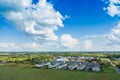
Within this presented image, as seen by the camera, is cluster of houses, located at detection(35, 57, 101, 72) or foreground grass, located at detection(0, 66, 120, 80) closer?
foreground grass, located at detection(0, 66, 120, 80)

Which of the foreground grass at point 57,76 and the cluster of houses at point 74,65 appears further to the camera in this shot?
the cluster of houses at point 74,65

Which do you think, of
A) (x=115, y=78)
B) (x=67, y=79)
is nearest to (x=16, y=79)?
(x=67, y=79)

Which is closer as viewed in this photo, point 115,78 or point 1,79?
point 1,79

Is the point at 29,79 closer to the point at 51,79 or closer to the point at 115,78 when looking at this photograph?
the point at 51,79

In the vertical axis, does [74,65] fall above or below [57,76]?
above

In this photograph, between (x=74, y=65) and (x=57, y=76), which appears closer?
(x=57, y=76)

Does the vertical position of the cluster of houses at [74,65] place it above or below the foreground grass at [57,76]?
above

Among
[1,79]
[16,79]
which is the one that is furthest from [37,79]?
[1,79]

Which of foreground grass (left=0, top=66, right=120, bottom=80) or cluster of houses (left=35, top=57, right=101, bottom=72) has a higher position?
cluster of houses (left=35, top=57, right=101, bottom=72)

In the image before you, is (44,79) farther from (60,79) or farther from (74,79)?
(74,79)
